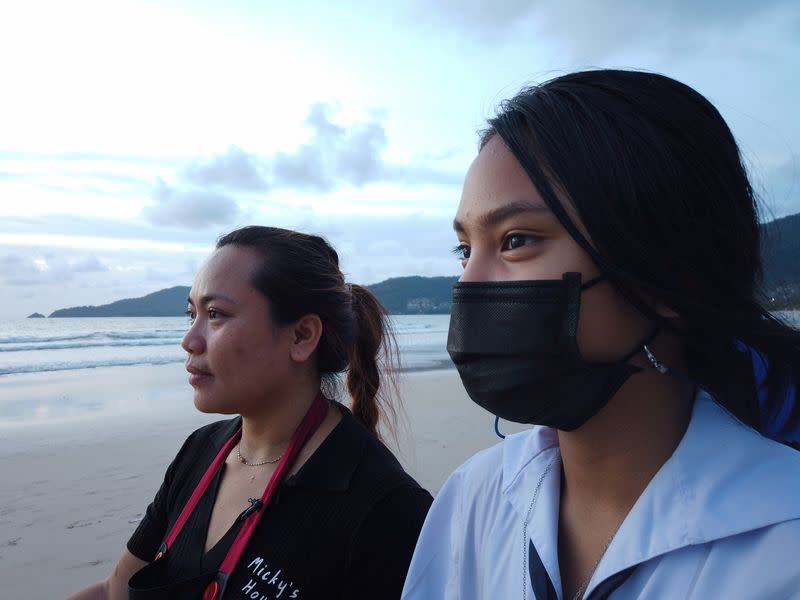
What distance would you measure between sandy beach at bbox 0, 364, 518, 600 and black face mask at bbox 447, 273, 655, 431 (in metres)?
4.18

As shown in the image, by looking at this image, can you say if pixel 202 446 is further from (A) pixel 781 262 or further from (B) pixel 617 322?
(A) pixel 781 262

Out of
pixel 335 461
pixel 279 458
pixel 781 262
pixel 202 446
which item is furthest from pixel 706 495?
pixel 202 446

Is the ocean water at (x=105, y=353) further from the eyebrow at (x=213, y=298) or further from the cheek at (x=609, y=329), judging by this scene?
the cheek at (x=609, y=329)

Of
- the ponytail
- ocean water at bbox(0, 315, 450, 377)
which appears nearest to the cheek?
the ponytail

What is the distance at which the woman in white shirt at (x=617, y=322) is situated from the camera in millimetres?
1325

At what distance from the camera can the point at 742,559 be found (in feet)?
3.71

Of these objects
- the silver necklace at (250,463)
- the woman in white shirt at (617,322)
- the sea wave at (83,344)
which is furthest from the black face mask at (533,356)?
the sea wave at (83,344)

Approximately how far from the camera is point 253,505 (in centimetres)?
231

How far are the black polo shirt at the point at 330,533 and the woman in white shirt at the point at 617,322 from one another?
0.75 metres

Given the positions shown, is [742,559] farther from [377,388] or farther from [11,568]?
[11,568]

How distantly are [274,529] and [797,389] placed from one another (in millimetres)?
1644

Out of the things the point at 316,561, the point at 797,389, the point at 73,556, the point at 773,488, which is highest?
the point at 797,389

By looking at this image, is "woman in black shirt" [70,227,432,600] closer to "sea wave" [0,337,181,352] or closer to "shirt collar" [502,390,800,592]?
"shirt collar" [502,390,800,592]

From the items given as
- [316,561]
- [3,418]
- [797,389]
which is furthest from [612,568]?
[3,418]
